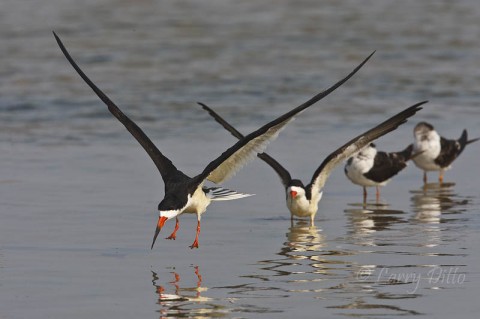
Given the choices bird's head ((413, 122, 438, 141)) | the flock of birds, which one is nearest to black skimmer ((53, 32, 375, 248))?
the flock of birds

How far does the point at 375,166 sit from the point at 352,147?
45.1 inches

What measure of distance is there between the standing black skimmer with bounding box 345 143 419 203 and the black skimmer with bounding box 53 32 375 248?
6.84ft

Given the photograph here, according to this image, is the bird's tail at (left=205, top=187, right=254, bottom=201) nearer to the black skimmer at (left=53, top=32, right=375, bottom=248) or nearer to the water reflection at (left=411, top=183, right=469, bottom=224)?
the black skimmer at (left=53, top=32, right=375, bottom=248)

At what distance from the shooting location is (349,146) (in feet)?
33.9

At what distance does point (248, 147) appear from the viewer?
936cm

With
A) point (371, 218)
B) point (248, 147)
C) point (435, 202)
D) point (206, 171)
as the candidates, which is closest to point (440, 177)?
point (435, 202)

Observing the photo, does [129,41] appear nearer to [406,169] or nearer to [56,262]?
[406,169]

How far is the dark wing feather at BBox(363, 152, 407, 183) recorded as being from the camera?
11.5m

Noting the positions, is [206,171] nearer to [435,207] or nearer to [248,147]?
[248,147]

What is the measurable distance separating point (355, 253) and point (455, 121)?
6.99 m

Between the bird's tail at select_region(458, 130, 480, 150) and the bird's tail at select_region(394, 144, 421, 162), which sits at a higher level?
the bird's tail at select_region(458, 130, 480, 150)

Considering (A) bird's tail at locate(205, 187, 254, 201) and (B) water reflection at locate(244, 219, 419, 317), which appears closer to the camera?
(B) water reflection at locate(244, 219, 419, 317)

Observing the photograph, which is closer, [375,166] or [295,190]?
[295,190]

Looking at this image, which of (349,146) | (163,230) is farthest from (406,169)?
(163,230)
